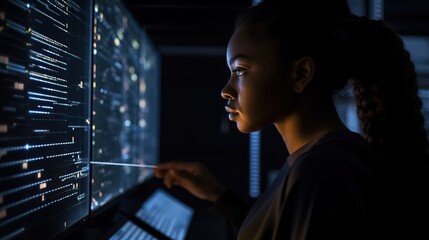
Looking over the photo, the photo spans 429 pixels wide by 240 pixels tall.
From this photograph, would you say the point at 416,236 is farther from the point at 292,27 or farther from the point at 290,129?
the point at 292,27

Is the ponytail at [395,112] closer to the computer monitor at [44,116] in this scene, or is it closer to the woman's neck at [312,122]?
the woman's neck at [312,122]

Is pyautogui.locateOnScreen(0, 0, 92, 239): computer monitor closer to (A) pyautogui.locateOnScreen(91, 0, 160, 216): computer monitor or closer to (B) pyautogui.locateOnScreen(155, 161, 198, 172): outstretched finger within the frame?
(A) pyautogui.locateOnScreen(91, 0, 160, 216): computer monitor

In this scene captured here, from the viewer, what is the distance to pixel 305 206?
1.99 feet

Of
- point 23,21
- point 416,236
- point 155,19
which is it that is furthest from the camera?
point 155,19

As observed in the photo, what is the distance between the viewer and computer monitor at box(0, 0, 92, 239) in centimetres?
52

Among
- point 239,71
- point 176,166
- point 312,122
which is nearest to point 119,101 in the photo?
point 176,166

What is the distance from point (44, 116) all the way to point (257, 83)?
0.37 m

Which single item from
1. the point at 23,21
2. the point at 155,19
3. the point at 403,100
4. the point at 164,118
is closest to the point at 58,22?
the point at 23,21

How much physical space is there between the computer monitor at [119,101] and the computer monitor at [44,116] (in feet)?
0.29

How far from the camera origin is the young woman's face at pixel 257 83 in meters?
0.78

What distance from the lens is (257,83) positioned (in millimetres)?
790

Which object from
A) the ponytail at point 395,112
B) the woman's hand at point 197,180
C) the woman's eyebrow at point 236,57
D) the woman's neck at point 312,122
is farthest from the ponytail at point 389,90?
the woman's hand at point 197,180

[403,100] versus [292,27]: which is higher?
[292,27]

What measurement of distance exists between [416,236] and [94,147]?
2.15ft
